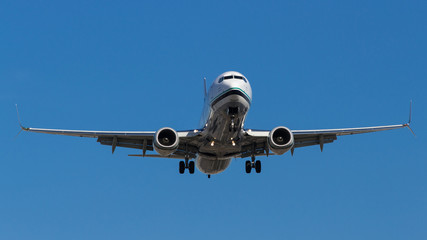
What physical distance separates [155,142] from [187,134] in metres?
2.68

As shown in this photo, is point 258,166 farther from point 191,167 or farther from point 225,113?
point 225,113

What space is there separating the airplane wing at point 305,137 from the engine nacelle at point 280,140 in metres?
1.55

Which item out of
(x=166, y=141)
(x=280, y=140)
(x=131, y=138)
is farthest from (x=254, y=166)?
(x=131, y=138)

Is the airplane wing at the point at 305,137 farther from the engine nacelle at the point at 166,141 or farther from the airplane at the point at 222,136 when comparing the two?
the engine nacelle at the point at 166,141

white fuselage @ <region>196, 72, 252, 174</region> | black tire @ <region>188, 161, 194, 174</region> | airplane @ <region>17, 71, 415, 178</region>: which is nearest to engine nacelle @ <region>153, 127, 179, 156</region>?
airplane @ <region>17, 71, 415, 178</region>

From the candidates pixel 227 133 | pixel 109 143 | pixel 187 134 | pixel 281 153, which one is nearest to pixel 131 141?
pixel 109 143

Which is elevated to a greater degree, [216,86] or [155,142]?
[216,86]

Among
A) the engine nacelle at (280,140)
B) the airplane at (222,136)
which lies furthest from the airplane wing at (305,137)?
the engine nacelle at (280,140)

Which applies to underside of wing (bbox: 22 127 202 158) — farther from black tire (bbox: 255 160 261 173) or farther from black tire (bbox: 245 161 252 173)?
black tire (bbox: 255 160 261 173)

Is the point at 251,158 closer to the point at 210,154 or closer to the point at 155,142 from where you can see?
the point at 210,154

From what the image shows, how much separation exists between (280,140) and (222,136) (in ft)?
10.5

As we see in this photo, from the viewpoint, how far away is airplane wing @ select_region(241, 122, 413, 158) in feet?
125

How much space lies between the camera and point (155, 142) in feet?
117

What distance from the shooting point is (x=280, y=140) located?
120 ft
